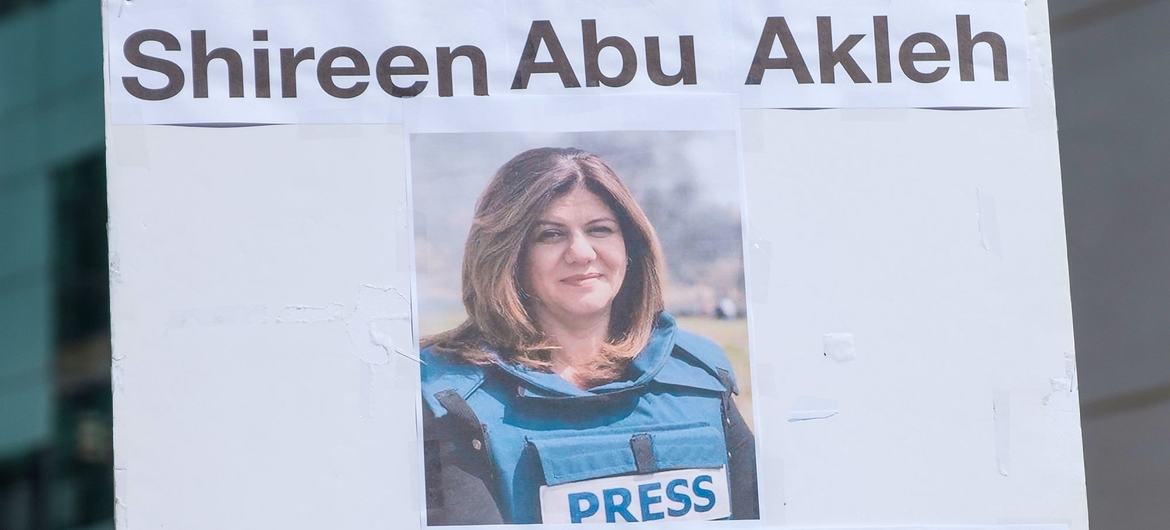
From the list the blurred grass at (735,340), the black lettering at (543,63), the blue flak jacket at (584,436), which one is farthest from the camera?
the black lettering at (543,63)

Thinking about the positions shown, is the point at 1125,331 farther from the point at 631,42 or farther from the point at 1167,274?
the point at 631,42

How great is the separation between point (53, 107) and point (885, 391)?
11.6m

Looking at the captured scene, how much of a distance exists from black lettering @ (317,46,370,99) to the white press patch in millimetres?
966

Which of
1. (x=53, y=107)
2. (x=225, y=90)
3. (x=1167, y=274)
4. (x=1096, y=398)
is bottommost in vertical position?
(x=1096, y=398)

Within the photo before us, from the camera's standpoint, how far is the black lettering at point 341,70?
12.3 ft

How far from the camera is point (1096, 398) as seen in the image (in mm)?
5066

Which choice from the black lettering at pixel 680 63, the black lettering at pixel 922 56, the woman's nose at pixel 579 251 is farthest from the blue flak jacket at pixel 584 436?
the black lettering at pixel 922 56

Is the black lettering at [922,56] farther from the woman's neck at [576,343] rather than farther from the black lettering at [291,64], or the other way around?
the black lettering at [291,64]

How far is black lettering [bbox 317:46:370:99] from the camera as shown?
376 cm

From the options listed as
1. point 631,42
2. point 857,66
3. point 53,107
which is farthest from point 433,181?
point 53,107

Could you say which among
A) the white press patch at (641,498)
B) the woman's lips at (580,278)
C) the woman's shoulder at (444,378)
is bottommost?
the white press patch at (641,498)

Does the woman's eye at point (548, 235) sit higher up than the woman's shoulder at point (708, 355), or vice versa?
the woman's eye at point (548, 235)

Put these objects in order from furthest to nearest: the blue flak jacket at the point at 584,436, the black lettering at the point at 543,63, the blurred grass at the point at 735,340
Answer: the black lettering at the point at 543,63 < the blurred grass at the point at 735,340 < the blue flak jacket at the point at 584,436

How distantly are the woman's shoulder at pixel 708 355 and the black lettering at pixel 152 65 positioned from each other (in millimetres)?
1224
